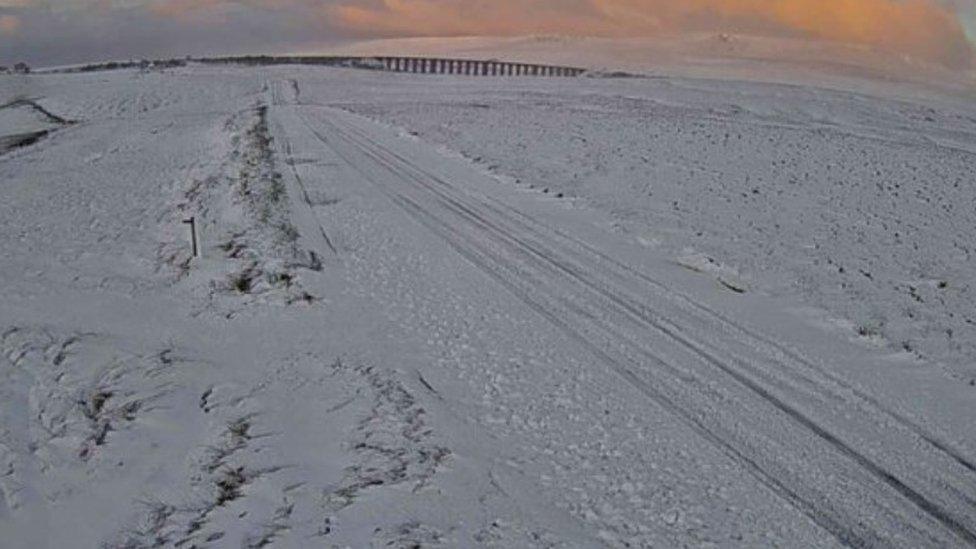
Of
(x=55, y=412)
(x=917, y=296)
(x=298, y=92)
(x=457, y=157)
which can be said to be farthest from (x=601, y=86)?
(x=55, y=412)

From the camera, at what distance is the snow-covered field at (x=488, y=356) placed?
8180 millimetres

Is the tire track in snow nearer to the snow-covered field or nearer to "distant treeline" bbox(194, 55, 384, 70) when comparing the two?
the snow-covered field

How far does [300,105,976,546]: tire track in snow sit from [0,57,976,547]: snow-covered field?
0.15 feet

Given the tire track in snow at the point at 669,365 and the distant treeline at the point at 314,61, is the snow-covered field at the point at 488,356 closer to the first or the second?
the tire track in snow at the point at 669,365

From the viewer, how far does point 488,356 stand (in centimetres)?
1177

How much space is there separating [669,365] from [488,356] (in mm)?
2576

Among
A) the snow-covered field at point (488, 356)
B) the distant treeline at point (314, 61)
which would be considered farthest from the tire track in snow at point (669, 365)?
the distant treeline at point (314, 61)

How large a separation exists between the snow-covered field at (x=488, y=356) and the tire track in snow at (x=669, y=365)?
0.15ft

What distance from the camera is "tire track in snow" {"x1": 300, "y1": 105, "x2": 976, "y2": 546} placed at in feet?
25.7

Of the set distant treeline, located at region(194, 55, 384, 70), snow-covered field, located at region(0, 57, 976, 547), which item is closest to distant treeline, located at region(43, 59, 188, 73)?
distant treeline, located at region(194, 55, 384, 70)

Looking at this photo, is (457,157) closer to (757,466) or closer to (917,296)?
(917,296)

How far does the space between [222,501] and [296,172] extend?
18488mm

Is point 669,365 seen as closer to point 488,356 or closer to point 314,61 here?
point 488,356

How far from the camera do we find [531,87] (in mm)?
66750
